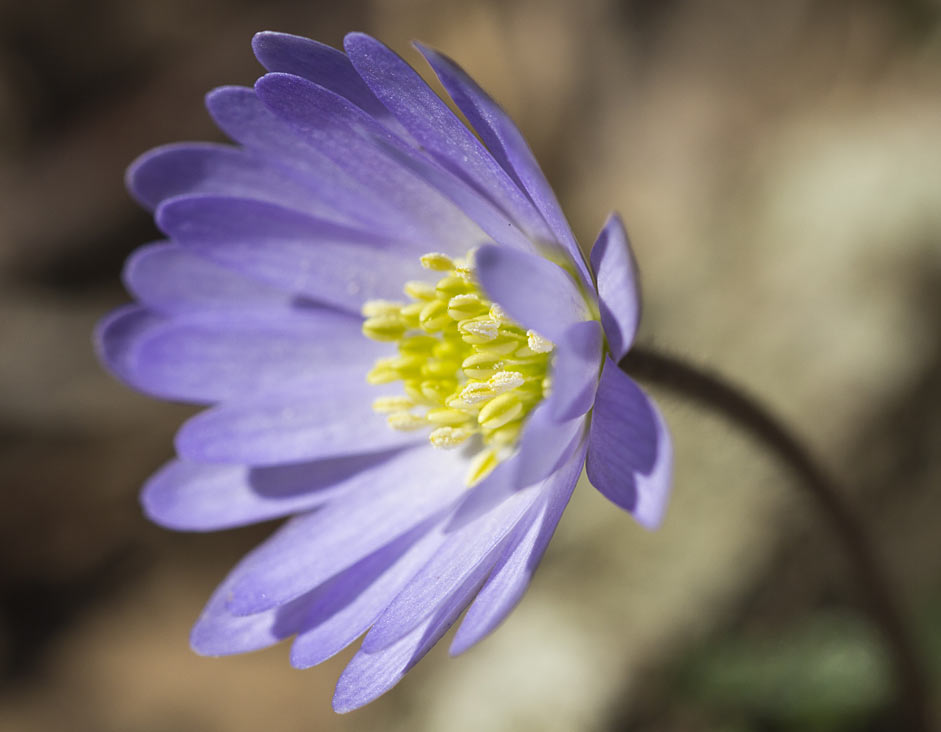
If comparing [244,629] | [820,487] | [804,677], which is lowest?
[804,677]

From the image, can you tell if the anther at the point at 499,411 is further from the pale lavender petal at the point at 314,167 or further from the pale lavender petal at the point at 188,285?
the pale lavender petal at the point at 188,285

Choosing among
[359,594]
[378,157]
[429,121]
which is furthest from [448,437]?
[429,121]

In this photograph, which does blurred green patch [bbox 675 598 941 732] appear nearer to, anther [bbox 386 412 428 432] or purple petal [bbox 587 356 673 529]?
anther [bbox 386 412 428 432]

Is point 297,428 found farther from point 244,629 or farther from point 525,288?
point 525,288

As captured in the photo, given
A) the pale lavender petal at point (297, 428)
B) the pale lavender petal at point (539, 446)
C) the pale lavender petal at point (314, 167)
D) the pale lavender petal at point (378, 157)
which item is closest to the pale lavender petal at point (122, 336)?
the pale lavender petal at point (297, 428)

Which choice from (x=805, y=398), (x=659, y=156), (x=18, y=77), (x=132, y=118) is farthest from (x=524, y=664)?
(x=18, y=77)

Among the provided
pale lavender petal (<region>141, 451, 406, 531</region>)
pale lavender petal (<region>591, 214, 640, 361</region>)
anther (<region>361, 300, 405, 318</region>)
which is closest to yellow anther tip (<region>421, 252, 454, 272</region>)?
anther (<region>361, 300, 405, 318</region>)
